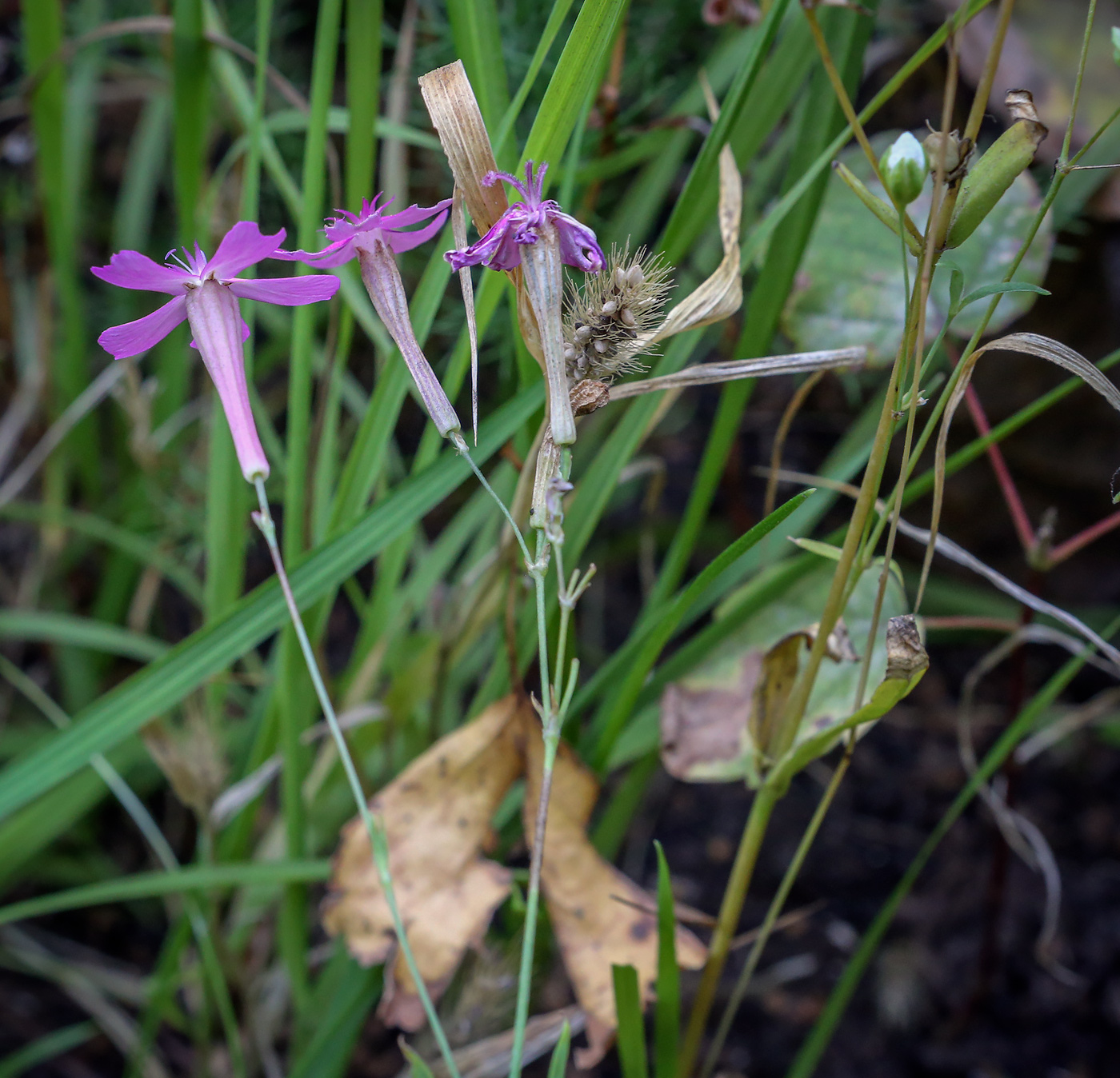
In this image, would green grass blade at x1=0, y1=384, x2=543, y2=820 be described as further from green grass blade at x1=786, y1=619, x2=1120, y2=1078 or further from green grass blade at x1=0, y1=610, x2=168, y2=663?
green grass blade at x1=786, y1=619, x2=1120, y2=1078

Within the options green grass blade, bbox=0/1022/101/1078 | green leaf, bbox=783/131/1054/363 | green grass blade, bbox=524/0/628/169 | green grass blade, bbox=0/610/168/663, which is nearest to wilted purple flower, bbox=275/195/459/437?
green grass blade, bbox=524/0/628/169

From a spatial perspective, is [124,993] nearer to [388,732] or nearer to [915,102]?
[388,732]

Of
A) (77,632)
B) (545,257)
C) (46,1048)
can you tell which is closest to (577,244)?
(545,257)

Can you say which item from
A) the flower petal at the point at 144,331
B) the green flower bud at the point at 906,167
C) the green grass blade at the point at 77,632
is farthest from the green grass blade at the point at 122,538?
the green flower bud at the point at 906,167

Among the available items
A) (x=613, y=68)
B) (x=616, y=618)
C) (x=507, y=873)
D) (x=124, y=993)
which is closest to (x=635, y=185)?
(x=613, y=68)

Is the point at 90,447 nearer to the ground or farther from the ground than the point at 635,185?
nearer to the ground

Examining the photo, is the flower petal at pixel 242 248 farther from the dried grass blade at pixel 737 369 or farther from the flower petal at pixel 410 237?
the dried grass blade at pixel 737 369

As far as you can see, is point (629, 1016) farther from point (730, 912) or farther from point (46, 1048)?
point (46, 1048)
